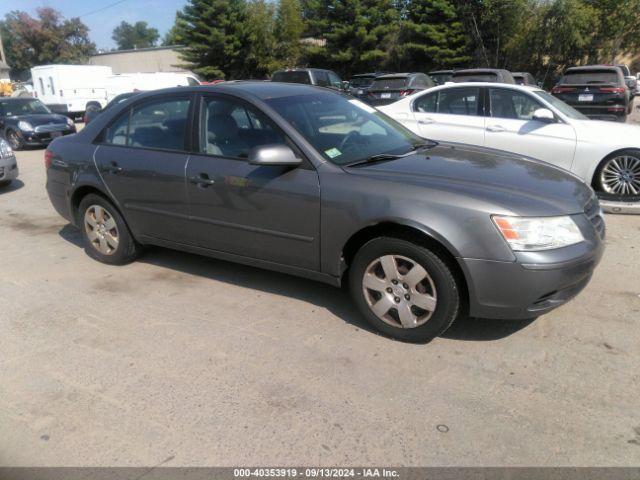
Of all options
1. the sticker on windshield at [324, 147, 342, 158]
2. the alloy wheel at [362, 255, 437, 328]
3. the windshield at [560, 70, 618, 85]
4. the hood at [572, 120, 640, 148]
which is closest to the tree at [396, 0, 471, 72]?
the windshield at [560, 70, 618, 85]

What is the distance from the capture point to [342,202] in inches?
134

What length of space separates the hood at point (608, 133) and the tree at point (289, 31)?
113 feet

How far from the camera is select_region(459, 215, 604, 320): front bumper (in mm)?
2988

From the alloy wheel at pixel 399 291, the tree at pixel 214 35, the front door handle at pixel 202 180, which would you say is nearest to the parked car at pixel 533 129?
the alloy wheel at pixel 399 291

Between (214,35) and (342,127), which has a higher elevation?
(214,35)

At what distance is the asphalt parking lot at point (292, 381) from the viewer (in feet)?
8.23

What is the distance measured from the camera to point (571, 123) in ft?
22.2

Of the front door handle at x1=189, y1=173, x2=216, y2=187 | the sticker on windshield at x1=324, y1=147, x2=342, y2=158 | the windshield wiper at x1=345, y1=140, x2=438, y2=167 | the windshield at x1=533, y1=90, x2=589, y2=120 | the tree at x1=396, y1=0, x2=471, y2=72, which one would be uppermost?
the tree at x1=396, y1=0, x2=471, y2=72

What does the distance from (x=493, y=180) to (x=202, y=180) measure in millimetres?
2123

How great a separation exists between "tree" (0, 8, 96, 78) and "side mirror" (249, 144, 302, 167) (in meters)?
78.3

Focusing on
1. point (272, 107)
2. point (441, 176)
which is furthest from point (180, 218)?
point (441, 176)

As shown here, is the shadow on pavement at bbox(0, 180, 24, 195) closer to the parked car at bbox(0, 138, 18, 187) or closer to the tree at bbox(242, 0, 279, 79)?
the parked car at bbox(0, 138, 18, 187)

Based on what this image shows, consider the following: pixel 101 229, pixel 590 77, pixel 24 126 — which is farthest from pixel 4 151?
pixel 590 77

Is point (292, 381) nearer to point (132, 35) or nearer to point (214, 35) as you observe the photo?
point (214, 35)
